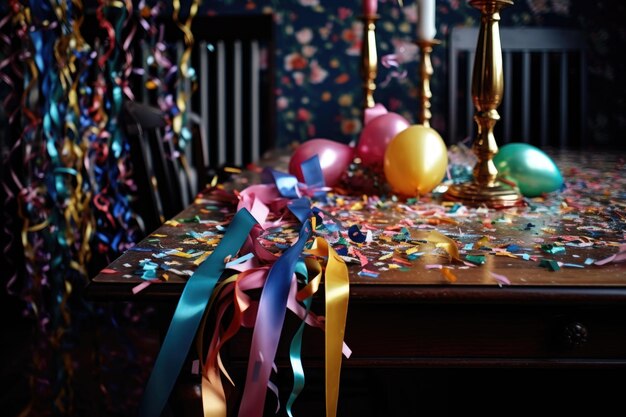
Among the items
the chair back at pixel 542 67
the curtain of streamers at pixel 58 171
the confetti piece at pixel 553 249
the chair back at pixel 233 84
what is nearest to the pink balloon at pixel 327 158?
the curtain of streamers at pixel 58 171

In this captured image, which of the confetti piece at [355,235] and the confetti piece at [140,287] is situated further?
the confetti piece at [355,235]

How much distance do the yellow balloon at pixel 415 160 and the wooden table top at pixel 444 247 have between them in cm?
4

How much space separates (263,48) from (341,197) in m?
2.18

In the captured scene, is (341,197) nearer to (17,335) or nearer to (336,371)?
(336,371)

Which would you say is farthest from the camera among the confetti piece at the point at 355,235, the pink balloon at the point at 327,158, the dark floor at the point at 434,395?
the dark floor at the point at 434,395

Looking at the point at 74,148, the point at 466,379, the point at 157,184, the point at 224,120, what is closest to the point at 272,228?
the point at 157,184

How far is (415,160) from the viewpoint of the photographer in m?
1.26

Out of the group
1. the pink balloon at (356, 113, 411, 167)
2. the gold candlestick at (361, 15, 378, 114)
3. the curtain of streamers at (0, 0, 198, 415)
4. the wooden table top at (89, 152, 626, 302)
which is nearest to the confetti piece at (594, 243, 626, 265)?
the wooden table top at (89, 152, 626, 302)

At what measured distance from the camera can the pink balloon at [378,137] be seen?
143cm

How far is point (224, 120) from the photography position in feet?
11.0

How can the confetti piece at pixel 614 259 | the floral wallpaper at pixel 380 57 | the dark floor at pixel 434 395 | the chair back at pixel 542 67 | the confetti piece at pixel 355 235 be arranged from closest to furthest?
the confetti piece at pixel 614 259 → the confetti piece at pixel 355 235 → the dark floor at pixel 434 395 → the chair back at pixel 542 67 → the floral wallpaper at pixel 380 57

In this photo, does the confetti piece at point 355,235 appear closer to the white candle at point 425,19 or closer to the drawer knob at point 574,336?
the drawer knob at point 574,336

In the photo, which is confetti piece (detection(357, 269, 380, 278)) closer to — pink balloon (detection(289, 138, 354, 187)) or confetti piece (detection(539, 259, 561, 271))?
confetti piece (detection(539, 259, 561, 271))

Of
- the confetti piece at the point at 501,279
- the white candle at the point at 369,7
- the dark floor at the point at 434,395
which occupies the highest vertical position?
the white candle at the point at 369,7
